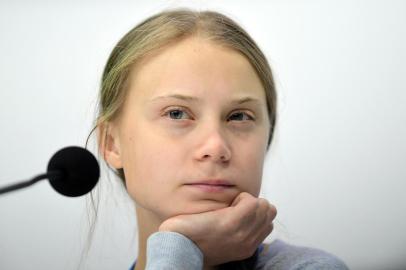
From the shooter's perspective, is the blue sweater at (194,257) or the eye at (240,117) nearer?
the blue sweater at (194,257)

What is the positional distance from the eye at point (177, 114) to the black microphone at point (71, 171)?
20 centimetres

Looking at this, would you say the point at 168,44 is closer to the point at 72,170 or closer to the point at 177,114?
the point at 177,114

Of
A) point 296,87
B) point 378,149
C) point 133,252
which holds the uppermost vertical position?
point 296,87

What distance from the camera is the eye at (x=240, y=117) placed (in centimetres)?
94

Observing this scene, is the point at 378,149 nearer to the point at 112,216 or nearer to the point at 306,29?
the point at 306,29

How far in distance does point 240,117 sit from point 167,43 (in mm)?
192

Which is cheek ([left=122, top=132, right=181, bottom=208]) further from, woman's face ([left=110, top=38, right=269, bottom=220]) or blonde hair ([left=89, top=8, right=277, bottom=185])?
blonde hair ([left=89, top=8, right=277, bottom=185])

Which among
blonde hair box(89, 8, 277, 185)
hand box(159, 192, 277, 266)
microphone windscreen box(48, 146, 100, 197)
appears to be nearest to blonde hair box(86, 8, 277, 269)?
blonde hair box(89, 8, 277, 185)

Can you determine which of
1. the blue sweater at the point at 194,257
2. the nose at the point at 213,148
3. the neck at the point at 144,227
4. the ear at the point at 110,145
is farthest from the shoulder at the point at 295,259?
the ear at the point at 110,145

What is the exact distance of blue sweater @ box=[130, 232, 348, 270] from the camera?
80 centimetres

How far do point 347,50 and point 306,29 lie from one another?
13 cm

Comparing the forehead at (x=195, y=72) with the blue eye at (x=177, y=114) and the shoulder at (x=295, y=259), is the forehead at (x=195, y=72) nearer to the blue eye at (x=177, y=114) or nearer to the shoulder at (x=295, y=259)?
the blue eye at (x=177, y=114)

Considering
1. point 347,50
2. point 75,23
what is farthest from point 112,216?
point 347,50

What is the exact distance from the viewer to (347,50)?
1466mm
